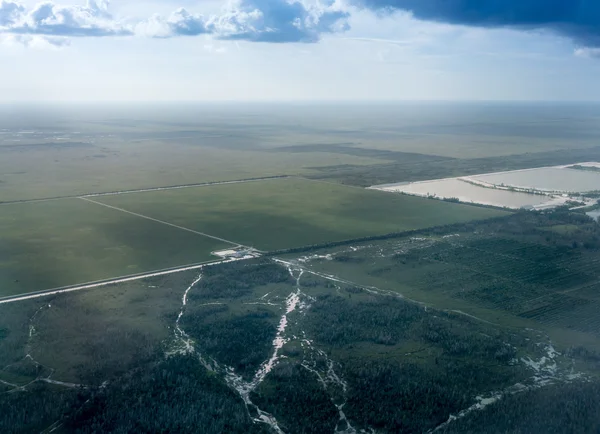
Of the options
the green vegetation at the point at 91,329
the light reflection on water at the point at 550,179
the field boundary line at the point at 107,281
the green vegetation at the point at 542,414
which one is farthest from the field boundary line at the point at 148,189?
the green vegetation at the point at 542,414

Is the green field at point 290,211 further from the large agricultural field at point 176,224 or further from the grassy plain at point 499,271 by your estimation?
the grassy plain at point 499,271

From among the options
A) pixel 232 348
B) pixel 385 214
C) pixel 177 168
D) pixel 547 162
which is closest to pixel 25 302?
pixel 232 348

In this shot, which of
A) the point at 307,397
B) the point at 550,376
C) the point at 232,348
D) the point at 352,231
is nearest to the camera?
the point at 307,397

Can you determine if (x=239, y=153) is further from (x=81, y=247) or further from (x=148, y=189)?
(x=81, y=247)

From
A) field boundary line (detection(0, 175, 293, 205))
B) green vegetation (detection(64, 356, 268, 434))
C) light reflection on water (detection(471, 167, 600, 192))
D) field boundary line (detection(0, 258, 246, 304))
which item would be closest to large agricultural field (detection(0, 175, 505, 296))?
field boundary line (detection(0, 258, 246, 304))

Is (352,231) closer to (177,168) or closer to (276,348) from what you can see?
(276,348)
